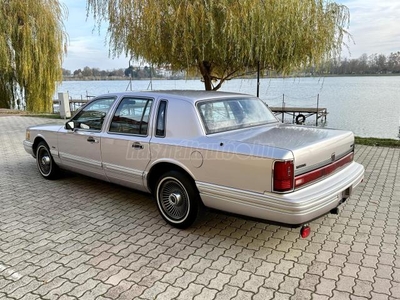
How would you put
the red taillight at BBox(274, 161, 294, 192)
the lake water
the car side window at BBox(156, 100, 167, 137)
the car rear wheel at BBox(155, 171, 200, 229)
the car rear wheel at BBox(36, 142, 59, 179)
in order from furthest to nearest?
the lake water < the car rear wheel at BBox(36, 142, 59, 179) < the car side window at BBox(156, 100, 167, 137) < the car rear wheel at BBox(155, 171, 200, 229) < the red taillight at BBox(274, 161, 294, 192)

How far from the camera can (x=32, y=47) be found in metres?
15.1

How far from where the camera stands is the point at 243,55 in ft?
26.7

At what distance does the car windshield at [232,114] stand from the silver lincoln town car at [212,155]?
2 centimetres

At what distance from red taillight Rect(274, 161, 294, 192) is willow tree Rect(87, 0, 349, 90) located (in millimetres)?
5561

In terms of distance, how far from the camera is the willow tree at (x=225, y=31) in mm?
7566

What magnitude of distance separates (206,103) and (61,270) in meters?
2.27

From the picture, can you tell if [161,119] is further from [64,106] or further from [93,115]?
[64,106]

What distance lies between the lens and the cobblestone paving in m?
2.60

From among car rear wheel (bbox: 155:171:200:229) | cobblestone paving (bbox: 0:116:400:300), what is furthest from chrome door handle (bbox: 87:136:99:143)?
car rear wheel (bbox: 155:171:200:229)

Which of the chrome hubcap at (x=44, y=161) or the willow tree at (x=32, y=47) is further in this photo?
the willow tree at (x=32, y=47)

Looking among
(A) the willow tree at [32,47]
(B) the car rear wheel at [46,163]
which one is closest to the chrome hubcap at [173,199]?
(B) the car rear wheel at [46,163]

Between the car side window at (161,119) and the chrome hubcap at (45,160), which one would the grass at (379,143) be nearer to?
the car side window at (161,119)

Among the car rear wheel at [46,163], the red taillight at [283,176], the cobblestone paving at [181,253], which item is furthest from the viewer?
the car rear wheel at [46,163]

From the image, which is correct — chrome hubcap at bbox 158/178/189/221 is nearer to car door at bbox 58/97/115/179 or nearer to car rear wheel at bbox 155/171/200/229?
car rear wheel at bbox 155/171/200/229
